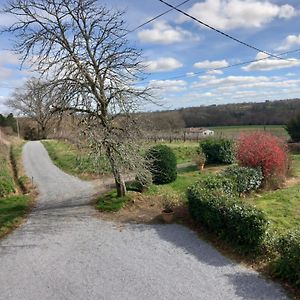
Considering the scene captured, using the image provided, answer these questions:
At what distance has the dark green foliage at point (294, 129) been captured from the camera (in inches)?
1341

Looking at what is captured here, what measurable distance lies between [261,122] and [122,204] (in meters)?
45.2

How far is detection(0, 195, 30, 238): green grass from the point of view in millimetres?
10198

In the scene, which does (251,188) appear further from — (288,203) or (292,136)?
(292,136)

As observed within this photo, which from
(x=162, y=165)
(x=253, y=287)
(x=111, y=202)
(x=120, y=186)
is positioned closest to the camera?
(x=253, y=287)

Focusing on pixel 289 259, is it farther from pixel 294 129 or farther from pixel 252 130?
pixel 294 129

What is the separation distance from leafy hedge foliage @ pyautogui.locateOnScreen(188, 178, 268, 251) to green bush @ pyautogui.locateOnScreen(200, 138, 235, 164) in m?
10.4

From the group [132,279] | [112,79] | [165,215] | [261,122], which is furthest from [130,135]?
[261,122]

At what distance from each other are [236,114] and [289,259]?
5369 centimetres

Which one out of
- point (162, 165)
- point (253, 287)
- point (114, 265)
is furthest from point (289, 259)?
point (162, 165)

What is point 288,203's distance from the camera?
37.8 feet

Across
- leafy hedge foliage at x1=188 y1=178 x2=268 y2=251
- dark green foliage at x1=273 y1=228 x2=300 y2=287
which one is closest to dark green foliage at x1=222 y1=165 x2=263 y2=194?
leafy hedge foliage at x1=188 y1=178 x2=268 y2=251

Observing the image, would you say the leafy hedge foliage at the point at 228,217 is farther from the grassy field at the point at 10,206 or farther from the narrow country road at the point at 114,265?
the grassy field at the point at 10,206

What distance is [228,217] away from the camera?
24.5ft

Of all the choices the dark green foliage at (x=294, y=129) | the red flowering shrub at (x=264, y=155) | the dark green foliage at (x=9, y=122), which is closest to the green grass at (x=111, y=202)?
the red flowering shrub at (x=264, y=155)
